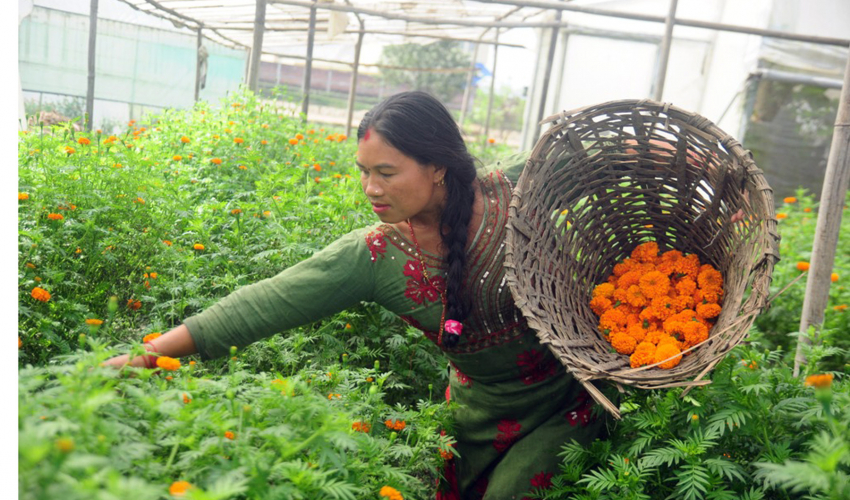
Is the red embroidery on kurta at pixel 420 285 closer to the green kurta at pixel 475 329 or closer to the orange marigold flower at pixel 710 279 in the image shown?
the green kurta at pixel 475 329

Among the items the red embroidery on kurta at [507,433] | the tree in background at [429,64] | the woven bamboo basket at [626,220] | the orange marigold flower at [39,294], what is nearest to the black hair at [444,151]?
the woven bamboo basket at [626,220]

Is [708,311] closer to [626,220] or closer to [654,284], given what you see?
[654,284]

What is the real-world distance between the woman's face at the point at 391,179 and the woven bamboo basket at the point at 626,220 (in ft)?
0.96

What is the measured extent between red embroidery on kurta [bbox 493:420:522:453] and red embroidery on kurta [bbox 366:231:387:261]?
2.51 ft

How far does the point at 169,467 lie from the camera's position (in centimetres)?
122

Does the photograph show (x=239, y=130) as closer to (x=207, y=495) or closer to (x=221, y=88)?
(x=207, y=495)

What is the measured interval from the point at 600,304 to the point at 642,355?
1.18 feet

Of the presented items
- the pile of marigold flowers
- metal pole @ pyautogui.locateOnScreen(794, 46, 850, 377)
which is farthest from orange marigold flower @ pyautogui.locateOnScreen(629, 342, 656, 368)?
metal pole @ pyautogui.locateOnScreen(794, 46, 850, 377)

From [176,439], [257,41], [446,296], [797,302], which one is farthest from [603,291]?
[257,41]

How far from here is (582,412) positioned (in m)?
2.42

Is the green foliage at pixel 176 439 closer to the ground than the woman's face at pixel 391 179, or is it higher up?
closer to the ground

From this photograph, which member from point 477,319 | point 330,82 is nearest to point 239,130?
point 477,319

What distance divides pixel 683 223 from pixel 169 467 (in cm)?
204

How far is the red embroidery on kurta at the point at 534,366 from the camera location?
2.34m
